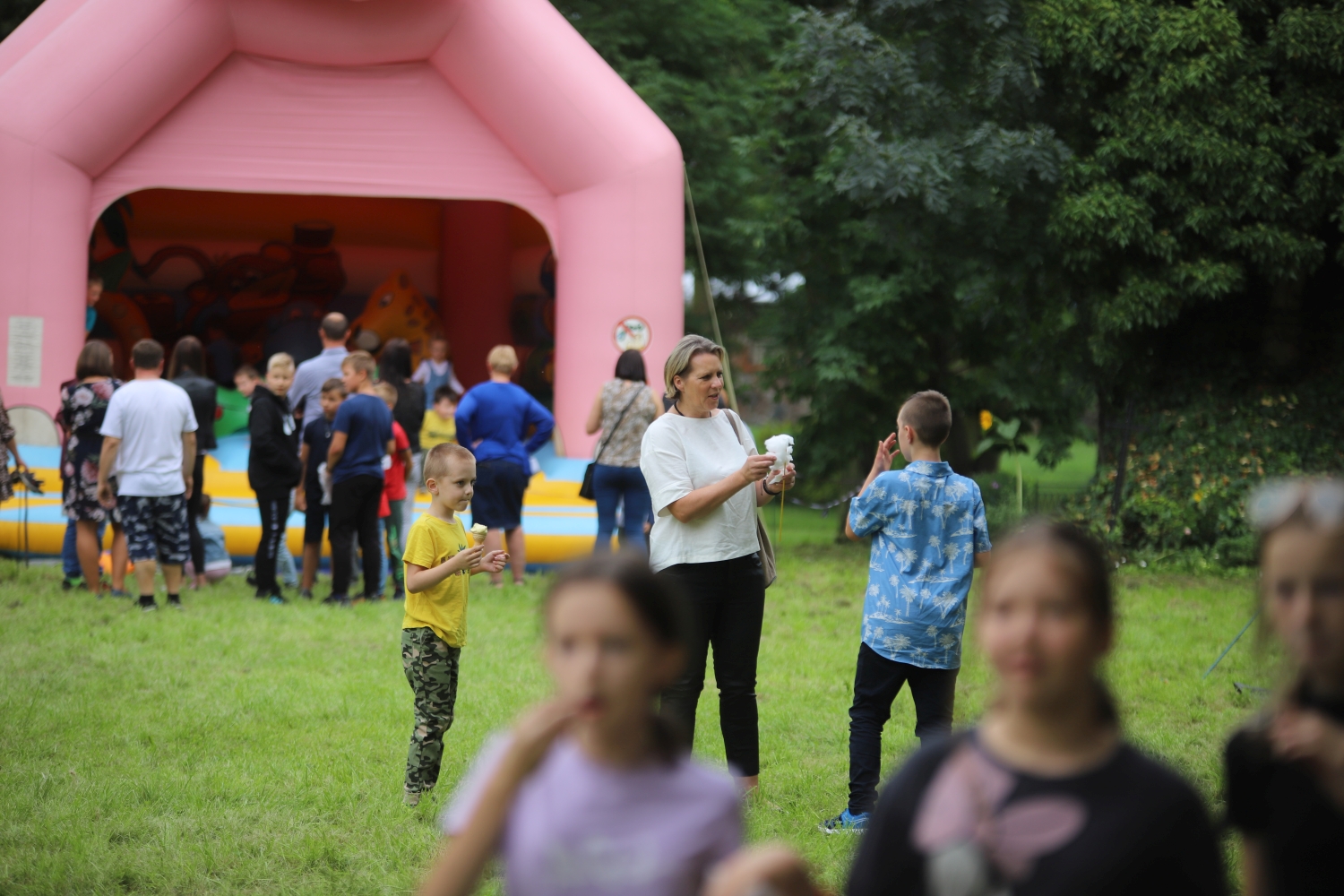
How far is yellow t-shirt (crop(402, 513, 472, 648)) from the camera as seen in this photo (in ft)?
13.1

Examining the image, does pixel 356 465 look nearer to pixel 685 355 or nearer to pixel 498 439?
pixel 498 439

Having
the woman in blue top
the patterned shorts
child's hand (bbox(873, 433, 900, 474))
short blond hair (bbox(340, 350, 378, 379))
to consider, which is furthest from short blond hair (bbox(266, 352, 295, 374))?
child's hand (bbox(873, 433, 900, 474))

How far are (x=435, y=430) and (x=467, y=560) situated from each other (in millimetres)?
6247

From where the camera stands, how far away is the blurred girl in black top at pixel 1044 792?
1481 mm

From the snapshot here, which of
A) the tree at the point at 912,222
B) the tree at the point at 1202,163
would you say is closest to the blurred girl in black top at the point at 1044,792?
the tree at the point at 912,222

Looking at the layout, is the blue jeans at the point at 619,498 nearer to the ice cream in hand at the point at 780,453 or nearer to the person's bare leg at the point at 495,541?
the person's bare leg at the point at 495,541

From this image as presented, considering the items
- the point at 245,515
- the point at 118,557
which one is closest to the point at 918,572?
the point at 118,557

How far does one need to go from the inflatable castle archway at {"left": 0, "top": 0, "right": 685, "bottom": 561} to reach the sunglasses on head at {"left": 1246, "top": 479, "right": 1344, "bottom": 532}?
27.4 feet

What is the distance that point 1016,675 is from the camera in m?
1.52

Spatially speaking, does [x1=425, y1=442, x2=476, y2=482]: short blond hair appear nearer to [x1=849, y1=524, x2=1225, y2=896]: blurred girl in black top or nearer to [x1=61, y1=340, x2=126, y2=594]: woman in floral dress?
[x1=849, y1=524, x2=1225, y2=896]: blurred girl in black top

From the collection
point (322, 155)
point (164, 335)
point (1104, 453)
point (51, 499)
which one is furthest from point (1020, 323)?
point (164, 335)

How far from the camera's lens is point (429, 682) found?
4.11 meters

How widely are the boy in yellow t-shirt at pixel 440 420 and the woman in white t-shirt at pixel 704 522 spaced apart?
6.02 meters

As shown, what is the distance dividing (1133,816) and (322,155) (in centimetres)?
1016
